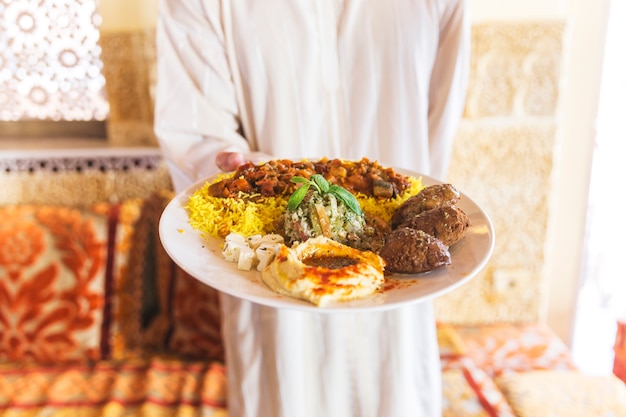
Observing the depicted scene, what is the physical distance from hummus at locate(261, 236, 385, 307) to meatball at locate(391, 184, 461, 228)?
0.14 m

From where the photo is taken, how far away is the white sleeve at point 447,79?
131cm

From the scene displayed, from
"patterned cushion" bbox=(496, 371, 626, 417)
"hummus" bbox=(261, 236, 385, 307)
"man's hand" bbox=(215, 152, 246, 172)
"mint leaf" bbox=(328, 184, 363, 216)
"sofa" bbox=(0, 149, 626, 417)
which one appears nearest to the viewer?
"hummus" bbox=(261, 236, 385, 307)

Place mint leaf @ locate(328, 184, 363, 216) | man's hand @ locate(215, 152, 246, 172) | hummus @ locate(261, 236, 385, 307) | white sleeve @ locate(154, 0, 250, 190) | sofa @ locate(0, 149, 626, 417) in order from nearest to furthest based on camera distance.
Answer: hummus @ locate(261, 236, 385, 307), mint leaf @ locate(328, 184, 363, 216), man's hand @ locate(215, 152, 246, 172), white sleeve @ locate(154, 0, 250, 190), sofa @ locate(0, 149, 626, 417)

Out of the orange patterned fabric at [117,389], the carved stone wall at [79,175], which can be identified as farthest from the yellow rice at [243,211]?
the carved stone wall at [79,175]

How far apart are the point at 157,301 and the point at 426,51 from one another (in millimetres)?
1194

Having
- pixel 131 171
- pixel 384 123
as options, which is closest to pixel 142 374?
pixel 131 171

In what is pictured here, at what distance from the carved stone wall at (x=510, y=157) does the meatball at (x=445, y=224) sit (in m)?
1.05

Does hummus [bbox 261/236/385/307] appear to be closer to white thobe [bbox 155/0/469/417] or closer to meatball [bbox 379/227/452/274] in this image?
meatball [bbox 379/227/452/274]

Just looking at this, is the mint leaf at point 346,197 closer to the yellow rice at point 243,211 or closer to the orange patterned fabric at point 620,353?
the yellow rice at point 243,211

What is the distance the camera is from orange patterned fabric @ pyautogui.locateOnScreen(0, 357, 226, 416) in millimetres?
1632

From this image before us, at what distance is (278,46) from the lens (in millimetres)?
1286

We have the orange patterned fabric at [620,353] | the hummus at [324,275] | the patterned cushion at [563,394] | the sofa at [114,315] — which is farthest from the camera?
the orange patterned fabric at [620,353]

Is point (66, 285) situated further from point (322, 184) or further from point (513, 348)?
point (513, 348)

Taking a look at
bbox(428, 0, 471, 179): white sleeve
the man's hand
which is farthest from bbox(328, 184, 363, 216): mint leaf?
bbox(428, 0, 471, 179): white sleeve
